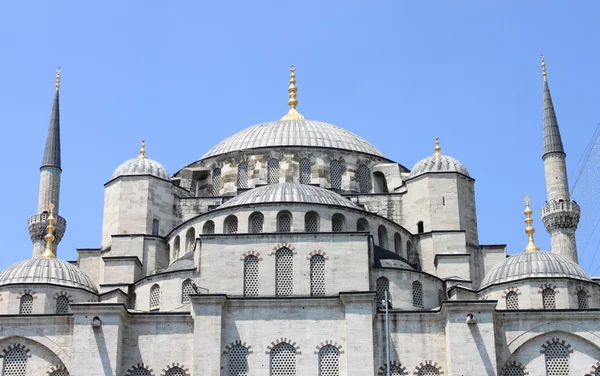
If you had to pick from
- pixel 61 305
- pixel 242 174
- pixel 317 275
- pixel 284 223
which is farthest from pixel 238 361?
pixel 242 174

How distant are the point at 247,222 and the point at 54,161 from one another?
A: 12.1 meters

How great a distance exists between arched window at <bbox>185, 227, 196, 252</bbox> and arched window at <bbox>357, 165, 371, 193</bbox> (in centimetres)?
848

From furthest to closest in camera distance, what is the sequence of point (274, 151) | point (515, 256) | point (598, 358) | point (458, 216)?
point (274, 151) < point (458, 216) < point (515, 256) < point (598, 358)

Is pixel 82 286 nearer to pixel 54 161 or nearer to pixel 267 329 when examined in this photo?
pixel 267 329

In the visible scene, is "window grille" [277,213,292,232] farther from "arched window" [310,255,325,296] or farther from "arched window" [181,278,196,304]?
"arched window" [181,278,196,304]

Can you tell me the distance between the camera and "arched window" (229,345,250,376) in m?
34.3

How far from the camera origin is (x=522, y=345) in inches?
1361

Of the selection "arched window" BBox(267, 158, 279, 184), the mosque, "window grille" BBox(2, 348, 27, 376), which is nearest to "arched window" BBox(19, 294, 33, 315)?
the mosque

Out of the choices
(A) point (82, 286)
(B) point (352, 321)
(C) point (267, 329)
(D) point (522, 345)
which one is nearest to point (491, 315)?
(D) point (522, 345)

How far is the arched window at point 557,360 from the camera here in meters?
34.3

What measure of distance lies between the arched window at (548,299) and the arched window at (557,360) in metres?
2.11

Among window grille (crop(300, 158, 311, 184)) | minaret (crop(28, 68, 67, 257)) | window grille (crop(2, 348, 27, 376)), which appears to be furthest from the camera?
window grille (crop(300, 158, 311, 184))

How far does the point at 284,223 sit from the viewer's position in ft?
128

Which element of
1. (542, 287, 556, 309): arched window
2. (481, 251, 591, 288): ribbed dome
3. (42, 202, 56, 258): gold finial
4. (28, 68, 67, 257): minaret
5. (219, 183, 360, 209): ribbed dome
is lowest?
(542, 287, 556, 309): arched window
